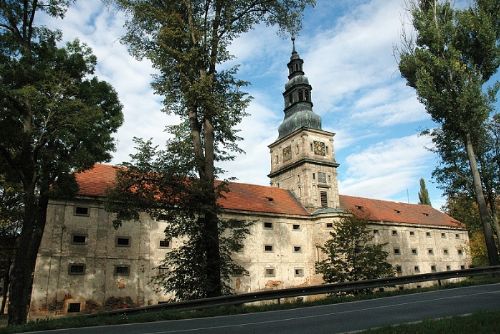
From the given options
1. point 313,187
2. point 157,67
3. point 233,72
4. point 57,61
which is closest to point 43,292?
point 57,61

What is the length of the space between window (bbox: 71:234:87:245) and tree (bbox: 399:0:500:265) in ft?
72.7

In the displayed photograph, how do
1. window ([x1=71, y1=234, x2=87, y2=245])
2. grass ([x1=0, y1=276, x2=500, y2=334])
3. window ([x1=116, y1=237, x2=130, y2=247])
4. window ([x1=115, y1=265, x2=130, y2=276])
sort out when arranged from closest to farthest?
1. grass ([x1=0, y1=276, x2=500, y2=334])
2. window ([x1=71, y1=234, x2=87, y2=245])
3. window ([x1=115, y1=265, x2=130, y2=276])
4. window ([x1=116, y1=237, x2=130, y2=247])

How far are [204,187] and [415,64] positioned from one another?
615 inches

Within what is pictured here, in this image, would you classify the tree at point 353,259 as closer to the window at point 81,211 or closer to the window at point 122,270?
the window at point 122,270

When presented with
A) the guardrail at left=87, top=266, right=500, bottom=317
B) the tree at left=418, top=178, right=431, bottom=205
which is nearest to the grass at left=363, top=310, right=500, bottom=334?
the guardrail at left=87, top=266, right=500, bottom=317

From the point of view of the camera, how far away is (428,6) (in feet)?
76.8

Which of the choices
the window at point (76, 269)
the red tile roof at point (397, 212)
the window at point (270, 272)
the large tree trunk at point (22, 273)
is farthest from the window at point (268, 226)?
the large tree trunk at point (22, 273)

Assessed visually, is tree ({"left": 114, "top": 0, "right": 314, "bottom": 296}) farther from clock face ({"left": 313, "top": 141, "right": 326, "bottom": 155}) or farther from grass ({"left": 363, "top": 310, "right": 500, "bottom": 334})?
clock face ({"left": 313, "top": 141, "right": 326, "bottom": 155})

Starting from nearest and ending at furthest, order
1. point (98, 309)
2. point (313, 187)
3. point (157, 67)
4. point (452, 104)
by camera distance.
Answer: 1. point (157, 67)
2. point (452, 104)
3. point (98, 309)
4. point (313, 187)

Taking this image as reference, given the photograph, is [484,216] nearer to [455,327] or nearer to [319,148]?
[455,327]

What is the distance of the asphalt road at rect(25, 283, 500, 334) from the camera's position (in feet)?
28.3

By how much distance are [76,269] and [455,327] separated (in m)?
22.3

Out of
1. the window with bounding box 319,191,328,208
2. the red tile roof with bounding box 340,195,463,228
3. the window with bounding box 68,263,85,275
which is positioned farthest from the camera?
the red tile roof with bounding box 340,195,463,228

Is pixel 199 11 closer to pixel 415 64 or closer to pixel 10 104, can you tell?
pixel 10 104
